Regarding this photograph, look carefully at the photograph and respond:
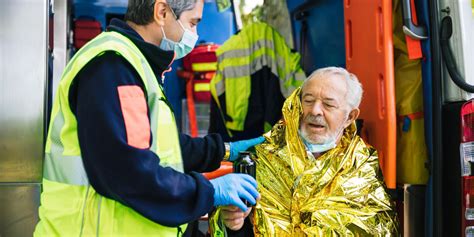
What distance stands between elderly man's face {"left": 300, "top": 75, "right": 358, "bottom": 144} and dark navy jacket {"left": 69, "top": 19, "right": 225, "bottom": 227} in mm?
1195

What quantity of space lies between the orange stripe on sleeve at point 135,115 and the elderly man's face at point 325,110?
1.32 meters

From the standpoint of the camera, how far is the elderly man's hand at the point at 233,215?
1988 mm

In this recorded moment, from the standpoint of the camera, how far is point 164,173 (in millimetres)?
1551

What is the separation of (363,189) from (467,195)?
0.59m

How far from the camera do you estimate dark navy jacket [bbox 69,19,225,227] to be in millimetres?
1470

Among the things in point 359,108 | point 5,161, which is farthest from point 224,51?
point 5,161

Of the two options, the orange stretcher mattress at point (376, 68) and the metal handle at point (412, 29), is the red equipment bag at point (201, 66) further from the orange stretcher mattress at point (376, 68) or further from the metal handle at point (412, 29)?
the metal handle at point (412, 29)

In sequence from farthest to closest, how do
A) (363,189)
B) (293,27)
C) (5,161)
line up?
(293,27) < (363,189) < (5,161)

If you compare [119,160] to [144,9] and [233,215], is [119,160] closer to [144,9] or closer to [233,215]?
[144,9]

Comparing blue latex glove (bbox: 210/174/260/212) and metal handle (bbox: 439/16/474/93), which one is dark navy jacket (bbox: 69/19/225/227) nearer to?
blue latex glove (bbox: 210/174/260/212)

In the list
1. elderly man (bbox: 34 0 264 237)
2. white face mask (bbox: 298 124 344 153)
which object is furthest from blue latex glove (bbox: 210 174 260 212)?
white face mask (bbox: 298 124 344 153)

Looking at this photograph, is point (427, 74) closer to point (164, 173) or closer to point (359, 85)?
point (359, 85)

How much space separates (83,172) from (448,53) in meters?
1.46

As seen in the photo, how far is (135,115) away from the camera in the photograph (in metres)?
1.52
